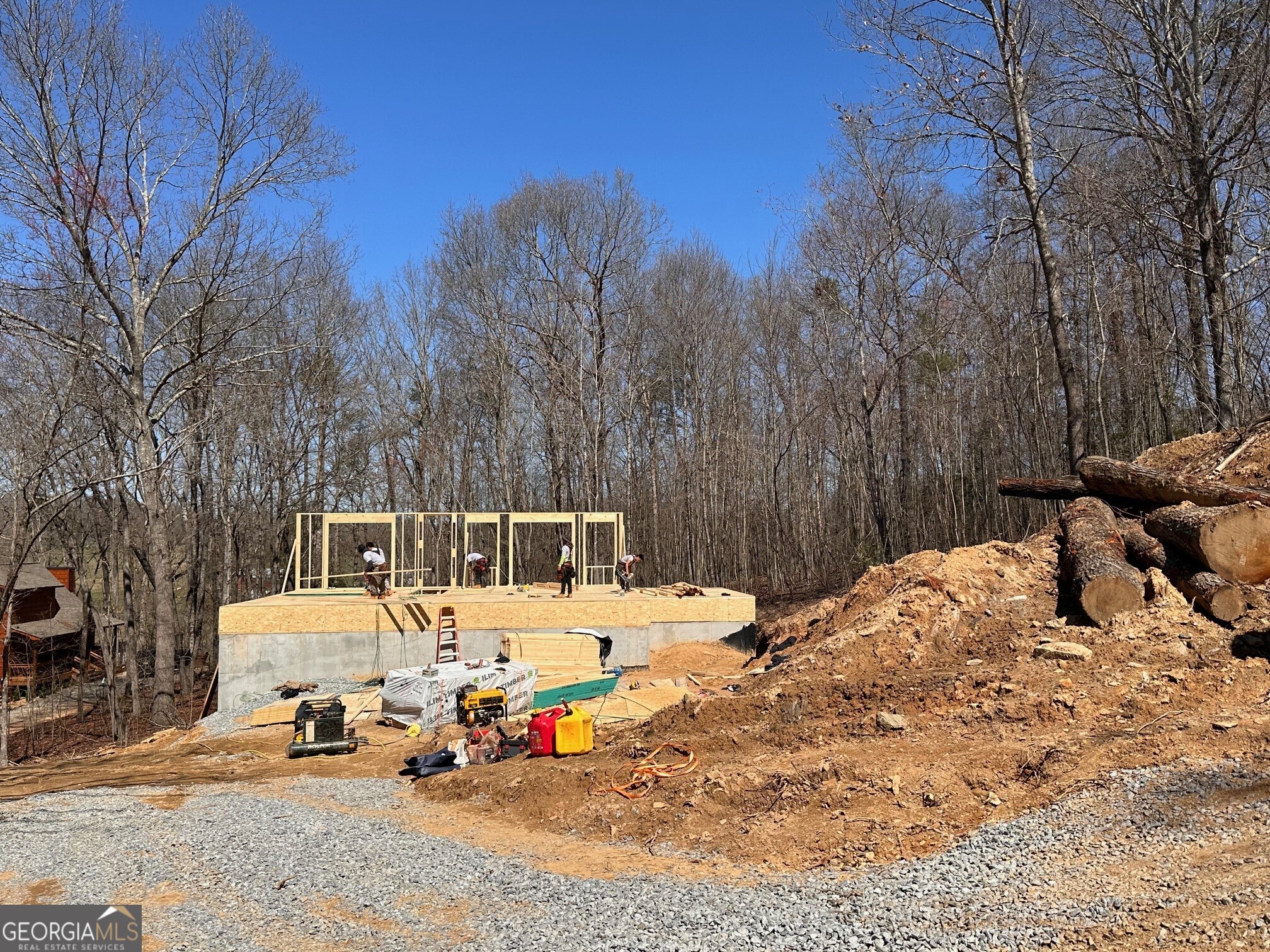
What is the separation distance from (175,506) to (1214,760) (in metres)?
24.2

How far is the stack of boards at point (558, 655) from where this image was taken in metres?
12.9

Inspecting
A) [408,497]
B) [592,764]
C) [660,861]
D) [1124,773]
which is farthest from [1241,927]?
[408,497]

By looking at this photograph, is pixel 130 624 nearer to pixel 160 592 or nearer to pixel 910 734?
pixel 160 592

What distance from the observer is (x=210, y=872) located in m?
5.86

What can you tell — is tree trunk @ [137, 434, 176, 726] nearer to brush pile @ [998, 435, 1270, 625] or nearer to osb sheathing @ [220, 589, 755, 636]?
osb sheathing @ [220, 589, 755, 636]

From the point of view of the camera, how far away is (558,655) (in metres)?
14.0

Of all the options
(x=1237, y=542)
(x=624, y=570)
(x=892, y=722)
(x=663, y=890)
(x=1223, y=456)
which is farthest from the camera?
(x=624, y=570)

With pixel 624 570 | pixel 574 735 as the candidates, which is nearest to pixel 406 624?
pixel 624 570

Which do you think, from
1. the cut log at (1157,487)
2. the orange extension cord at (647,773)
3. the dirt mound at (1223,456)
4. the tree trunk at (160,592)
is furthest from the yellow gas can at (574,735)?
the tree trunk at (160,592)

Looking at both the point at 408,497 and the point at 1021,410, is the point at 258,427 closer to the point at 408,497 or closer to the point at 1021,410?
the point at 408,497

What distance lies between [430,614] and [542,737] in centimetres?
722

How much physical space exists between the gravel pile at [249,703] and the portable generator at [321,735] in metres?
2.42

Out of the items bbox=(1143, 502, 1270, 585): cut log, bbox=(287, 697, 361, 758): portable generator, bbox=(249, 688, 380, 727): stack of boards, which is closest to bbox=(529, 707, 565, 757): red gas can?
bbox=(287, 697, 361, 758): portable generator

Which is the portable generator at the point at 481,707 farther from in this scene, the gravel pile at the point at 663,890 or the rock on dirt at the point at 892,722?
the rock on dirt at the point at 892,722
